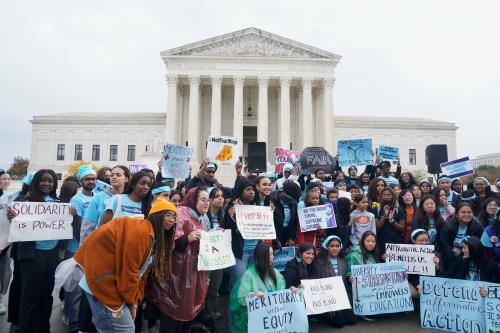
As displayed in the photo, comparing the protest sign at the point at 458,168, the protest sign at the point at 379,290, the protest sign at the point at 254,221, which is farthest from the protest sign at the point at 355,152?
the protest sign at the point at 254,221

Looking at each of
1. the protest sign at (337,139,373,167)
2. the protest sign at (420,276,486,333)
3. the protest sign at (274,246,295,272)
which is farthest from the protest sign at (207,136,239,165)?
the protest sign at (420,276,486,333)

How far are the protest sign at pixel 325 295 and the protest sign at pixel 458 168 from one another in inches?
327

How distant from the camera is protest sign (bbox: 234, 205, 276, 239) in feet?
20.6

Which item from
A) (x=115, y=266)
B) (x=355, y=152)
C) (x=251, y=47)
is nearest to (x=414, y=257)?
(x=115, y=266)

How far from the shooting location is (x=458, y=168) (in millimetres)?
12305

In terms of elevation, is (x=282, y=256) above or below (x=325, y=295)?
above

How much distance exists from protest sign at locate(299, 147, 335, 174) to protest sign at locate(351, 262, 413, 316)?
6060mm

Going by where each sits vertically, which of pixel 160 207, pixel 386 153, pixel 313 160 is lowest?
pixel 160 207

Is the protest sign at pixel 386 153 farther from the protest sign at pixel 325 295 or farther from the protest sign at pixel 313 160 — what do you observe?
the protest sign at pixel 325 295

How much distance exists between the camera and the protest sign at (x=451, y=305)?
5.73m

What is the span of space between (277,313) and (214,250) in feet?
4.41

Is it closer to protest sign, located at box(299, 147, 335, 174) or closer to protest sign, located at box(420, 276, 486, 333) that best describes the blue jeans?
protest sign, located at box(420, 276, 486, 333)

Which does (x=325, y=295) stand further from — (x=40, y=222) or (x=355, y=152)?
(x=355, y=152)

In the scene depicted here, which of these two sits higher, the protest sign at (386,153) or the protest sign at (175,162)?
the protest sign at (386,153)
